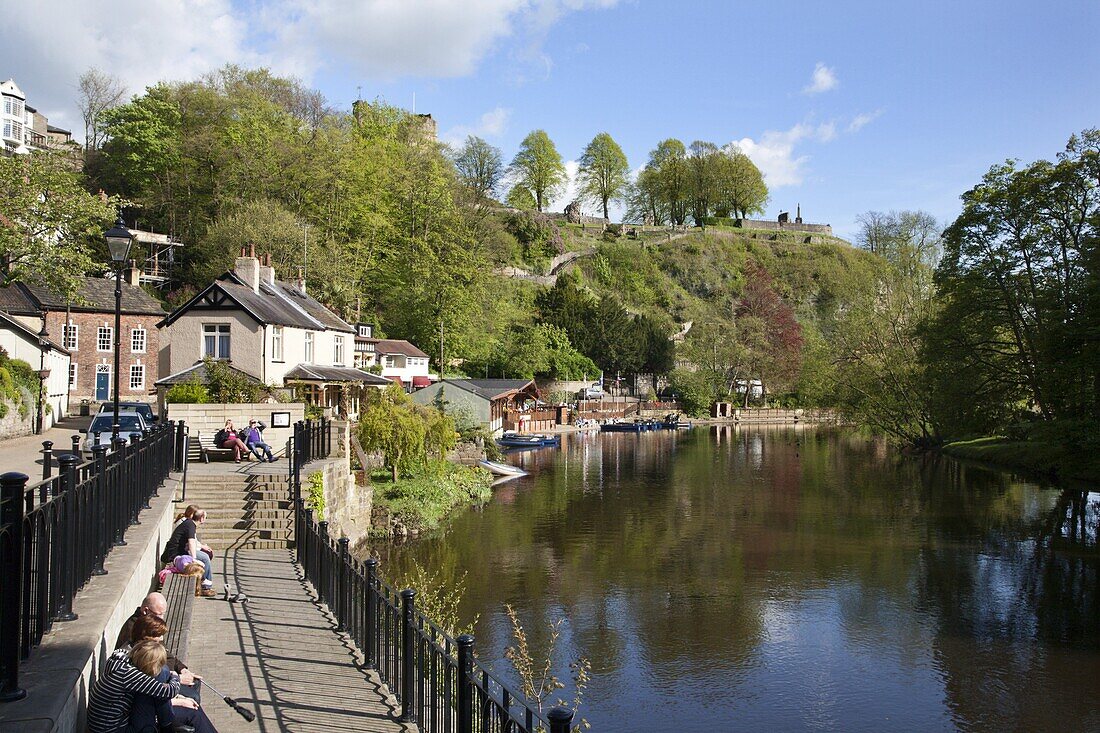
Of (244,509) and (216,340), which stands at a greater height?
(216,340)


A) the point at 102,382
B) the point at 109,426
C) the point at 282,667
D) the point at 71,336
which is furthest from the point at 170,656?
the point at 102,382

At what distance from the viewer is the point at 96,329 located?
152 ft

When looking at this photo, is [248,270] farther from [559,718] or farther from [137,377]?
[559,718]

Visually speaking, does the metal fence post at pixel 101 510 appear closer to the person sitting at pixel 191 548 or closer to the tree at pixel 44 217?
the person sitting at pixel 191 548

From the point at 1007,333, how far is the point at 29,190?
45.5m

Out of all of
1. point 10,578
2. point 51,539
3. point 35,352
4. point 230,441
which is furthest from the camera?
point 35,352

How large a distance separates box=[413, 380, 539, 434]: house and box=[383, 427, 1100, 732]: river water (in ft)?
62.9

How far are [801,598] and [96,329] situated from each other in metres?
40.6

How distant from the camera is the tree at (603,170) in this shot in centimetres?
12850

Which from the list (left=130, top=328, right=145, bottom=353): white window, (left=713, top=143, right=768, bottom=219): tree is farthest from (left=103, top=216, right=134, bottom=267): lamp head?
(left=713, top=143, right=768, bottom=219): tree

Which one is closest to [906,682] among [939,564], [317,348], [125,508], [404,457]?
[939,564]

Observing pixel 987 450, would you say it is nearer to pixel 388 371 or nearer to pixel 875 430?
pixel 875 430

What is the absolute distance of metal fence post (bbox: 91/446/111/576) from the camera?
8.61 m

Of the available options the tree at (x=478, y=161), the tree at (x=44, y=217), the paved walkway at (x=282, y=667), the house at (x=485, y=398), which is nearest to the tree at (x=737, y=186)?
the tree at (x=478, y=161)
